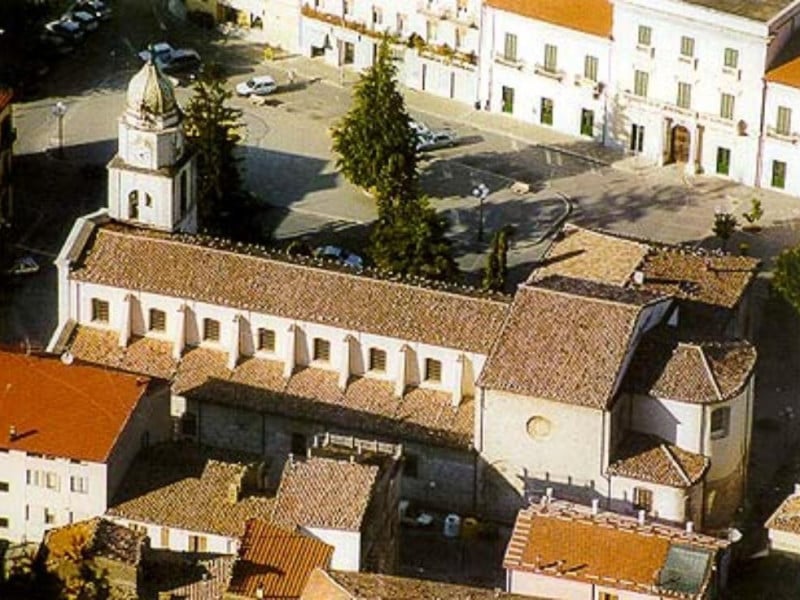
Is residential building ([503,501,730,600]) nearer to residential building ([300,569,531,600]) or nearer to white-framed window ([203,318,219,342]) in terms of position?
residential building ([300,569,531,600])

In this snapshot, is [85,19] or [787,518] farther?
[85,19]

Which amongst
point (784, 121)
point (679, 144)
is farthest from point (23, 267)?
point (784, 121)

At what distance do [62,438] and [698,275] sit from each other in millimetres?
32478

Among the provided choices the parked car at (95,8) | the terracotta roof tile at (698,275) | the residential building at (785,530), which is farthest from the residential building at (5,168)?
the residential building at (785,530)

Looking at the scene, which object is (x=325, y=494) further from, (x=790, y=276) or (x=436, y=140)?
(x=436, y=140)

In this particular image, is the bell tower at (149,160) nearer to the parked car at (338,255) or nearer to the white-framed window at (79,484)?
the parked car at (338,255)

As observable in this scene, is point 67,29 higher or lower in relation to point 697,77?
lower

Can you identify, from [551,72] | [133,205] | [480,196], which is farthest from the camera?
[551,72]

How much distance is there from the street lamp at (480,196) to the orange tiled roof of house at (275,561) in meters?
41.4

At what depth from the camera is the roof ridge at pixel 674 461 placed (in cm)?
14075

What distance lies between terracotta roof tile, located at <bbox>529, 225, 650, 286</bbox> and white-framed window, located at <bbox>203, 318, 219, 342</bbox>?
14694mm

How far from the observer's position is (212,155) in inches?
6521

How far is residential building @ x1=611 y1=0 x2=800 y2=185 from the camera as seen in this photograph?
573ft

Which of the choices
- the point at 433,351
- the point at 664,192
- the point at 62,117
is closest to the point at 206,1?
the point at 62,117
